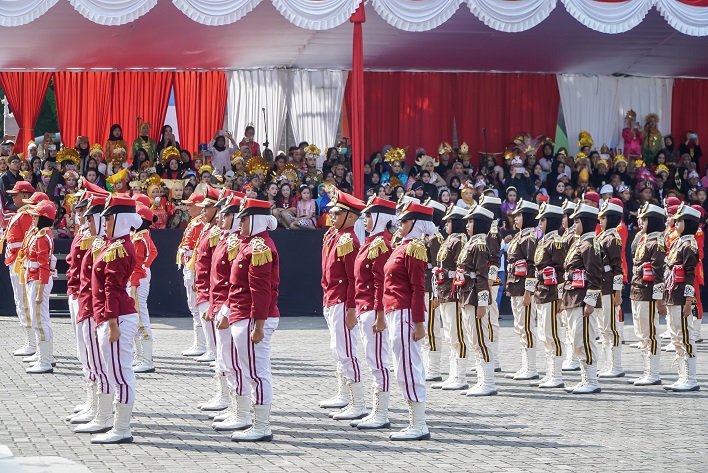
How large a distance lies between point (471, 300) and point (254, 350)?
3577 millimetres

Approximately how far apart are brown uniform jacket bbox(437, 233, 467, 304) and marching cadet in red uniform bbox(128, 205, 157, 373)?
11.7 feet

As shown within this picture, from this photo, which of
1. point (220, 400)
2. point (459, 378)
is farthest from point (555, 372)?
point (220, 400)

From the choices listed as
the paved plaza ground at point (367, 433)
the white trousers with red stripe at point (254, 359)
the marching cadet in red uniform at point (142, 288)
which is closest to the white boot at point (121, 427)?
the paved plaza ground at point (367, 433)

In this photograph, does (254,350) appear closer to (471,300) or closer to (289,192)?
(471,300)

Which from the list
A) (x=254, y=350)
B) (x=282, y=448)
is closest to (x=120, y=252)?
(x=254, y=350)

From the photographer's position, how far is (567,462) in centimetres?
945

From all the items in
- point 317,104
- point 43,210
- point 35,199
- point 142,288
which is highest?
point 317,104

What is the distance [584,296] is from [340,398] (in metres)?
3.12

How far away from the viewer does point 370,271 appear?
11.2 m

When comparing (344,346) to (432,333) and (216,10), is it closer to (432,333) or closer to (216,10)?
(432,333)

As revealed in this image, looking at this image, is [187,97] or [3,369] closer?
[3,369]

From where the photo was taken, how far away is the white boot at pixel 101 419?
10.4 meters

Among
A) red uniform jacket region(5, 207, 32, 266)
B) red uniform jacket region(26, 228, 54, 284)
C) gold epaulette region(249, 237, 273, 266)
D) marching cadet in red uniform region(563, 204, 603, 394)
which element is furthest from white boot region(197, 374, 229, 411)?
red uniform jacket region(5, 207, 32, 266)

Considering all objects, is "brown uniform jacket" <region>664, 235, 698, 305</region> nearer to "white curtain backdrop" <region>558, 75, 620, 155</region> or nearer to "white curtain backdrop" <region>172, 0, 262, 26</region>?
"white curtain backdrop" <region>172, 0, 262, 26</region>
